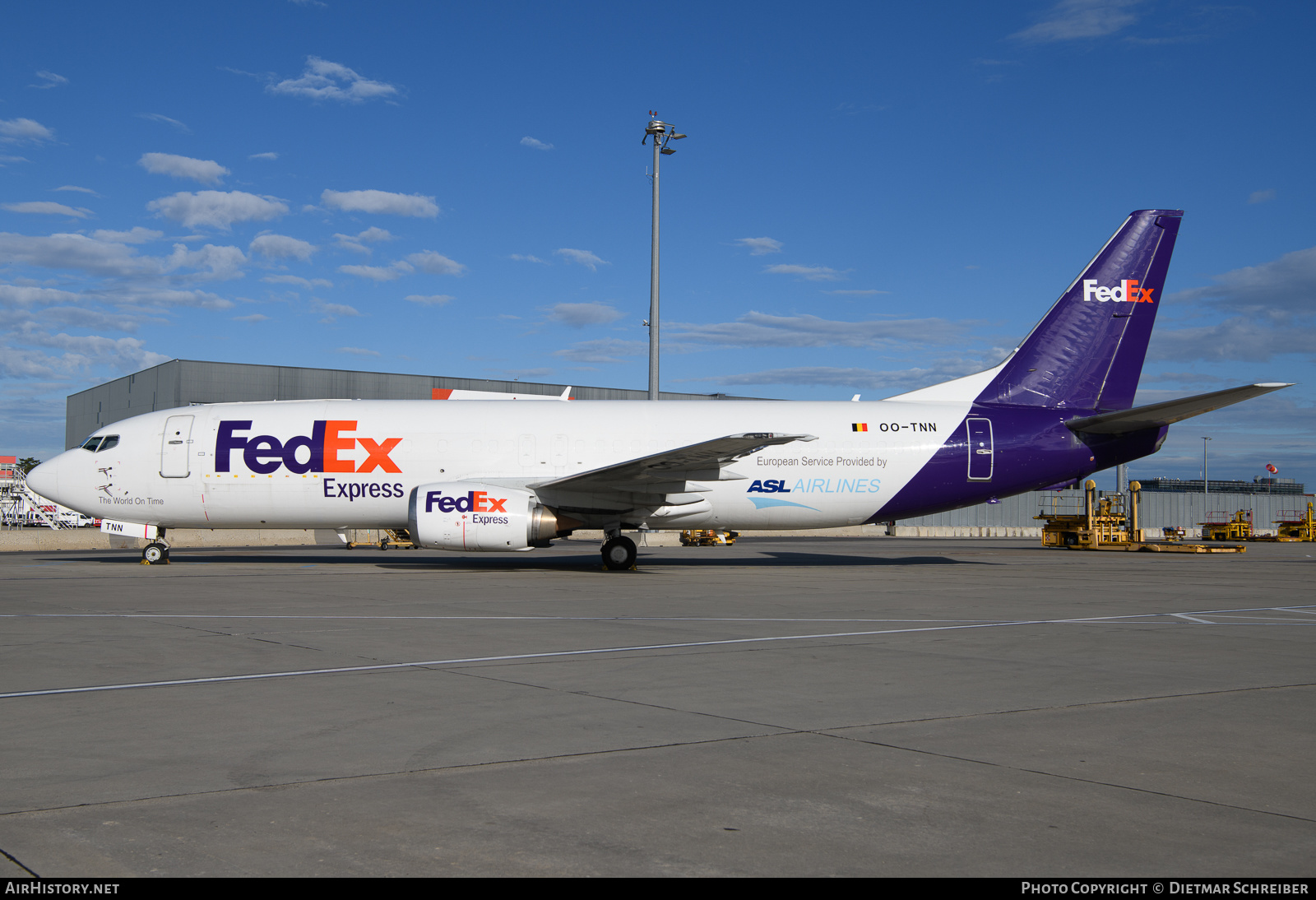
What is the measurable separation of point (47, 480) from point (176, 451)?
11.3 feet

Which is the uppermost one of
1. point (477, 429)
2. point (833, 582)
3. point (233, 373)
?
point (233, 373)

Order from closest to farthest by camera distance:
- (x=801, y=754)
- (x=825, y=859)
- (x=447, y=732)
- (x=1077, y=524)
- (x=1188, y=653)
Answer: (x=825, y=859)
(x=801, y=754)
(x=447, y=732)
(x=1188, y=653)
(x=1077, y=524)

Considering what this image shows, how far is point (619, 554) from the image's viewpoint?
69.5 feet

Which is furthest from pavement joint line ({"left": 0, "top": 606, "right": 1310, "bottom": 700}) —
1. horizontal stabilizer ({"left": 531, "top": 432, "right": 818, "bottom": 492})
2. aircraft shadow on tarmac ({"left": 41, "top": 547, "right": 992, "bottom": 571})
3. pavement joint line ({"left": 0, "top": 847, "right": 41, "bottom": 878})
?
aircraft shadow on tarmac ({"left": 41, "top": 547, "right": 992, "bottom": 571})

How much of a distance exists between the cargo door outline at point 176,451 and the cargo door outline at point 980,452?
60.0 feet

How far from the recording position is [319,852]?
3645 mm

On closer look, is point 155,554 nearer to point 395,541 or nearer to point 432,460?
point 432,460

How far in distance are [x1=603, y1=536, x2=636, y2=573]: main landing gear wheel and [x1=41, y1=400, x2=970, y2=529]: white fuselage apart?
2.43ft

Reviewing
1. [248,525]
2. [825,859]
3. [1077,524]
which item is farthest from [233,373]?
[825,859]

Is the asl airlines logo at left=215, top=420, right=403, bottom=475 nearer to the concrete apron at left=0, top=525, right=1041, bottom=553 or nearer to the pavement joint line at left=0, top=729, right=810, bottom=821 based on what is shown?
the concrete apron at left=0, top=525, right=1041, bottom=553

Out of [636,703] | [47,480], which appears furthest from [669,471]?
[47,480]

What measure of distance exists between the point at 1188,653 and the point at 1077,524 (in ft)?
109

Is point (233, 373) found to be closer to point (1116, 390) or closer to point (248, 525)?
point (248, 525)

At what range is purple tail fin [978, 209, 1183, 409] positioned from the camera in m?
23.1
